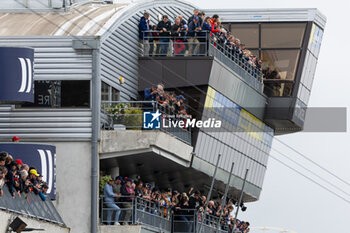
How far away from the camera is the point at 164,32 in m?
55.2

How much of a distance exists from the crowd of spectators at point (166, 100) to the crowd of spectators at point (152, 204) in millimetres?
3196

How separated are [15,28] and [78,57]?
3245 millimetres

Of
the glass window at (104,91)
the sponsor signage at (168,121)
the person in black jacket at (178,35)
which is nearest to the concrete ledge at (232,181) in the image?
the sponsor signage at (168,121)

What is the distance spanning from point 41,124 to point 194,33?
837 cm

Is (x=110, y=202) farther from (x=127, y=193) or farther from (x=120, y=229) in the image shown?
(x=120, y=229)

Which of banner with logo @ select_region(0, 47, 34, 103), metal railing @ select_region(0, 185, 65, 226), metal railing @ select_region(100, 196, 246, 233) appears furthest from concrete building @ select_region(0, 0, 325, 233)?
metal railing @ select_region(0, 185, 65, 226)

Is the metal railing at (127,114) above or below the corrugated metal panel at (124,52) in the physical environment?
below

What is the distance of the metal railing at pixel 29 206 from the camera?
39.4 metres

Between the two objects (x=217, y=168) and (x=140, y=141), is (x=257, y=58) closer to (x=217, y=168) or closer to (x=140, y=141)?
(x=217, y=168)

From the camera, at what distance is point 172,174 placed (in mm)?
58719

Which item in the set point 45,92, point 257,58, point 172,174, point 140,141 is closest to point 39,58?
point 45,92

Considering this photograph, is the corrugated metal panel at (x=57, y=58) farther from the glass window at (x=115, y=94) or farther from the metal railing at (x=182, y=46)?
the metal railing at (x=182, y=46)

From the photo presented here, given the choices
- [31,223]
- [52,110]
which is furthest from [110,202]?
[31,223]

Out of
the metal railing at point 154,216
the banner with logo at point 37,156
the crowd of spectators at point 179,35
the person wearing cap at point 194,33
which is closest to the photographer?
the banner with logo at point 37,156
